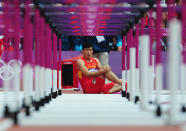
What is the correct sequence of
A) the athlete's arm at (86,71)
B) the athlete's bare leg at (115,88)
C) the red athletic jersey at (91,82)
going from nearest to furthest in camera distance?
the athlete's arm at (86,71)
the red athletic jersey at (91,82)
the athlete's bare leg at (115,88)

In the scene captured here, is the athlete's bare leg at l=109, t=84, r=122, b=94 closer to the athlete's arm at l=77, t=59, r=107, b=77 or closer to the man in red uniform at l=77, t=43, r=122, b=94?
the man in red uniform at l=77, t=43, r=122, b=94

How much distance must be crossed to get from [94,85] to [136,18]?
8.03 feet

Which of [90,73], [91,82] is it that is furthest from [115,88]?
[90,73]

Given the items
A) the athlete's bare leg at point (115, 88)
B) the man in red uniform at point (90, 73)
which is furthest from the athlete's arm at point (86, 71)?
the athlete's bare leg at point (115, 88)

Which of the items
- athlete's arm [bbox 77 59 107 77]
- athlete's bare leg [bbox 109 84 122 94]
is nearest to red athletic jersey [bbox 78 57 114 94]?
athlete's arm [bbox 77 59 107 77]

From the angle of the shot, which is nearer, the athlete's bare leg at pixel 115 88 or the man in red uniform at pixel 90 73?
the man in red uniform at pixel 90 73

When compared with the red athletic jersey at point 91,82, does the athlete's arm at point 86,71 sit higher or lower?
higher

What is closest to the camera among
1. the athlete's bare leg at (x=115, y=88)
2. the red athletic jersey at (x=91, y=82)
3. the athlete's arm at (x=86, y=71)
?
the athlete's arm at (x=86, y=71)

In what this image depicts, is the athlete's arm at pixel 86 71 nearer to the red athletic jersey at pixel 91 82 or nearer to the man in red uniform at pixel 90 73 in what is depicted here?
the man in red uniform at pixel 90 73

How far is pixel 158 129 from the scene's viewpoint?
207cm

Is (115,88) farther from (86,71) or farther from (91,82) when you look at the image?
(86,71)

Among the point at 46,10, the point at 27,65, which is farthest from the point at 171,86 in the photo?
the point at 46,10

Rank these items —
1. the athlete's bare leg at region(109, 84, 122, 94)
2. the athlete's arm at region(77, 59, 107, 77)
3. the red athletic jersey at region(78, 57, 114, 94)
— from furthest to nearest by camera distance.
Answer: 1. the athlete's bare leg at region(109, 84, 122, 94)
2. the red athletic jersey at region(78, 57, 114, 94)
3. the athlete's arm at region(77, 59, 107, 77)

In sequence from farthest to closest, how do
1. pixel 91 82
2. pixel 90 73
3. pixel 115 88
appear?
1. pixel 115 88
2. pixel 91 82
3. pixel 90 73
